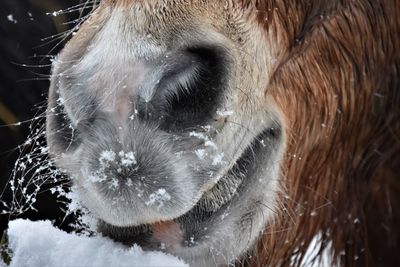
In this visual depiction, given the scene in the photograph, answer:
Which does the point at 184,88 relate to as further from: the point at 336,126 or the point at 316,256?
the point at 316,256

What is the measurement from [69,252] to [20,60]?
1315mm

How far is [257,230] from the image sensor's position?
4.89 feet

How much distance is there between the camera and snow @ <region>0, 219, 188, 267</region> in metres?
1.26

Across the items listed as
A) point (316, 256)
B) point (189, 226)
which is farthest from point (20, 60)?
point (189, 226)

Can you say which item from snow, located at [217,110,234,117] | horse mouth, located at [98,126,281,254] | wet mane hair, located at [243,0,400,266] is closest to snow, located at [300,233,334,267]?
wet mane hair, located at [243,0,400,266]

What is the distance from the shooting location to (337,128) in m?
1.76

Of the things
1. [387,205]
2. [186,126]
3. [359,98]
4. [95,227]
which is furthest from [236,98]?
[387,205]

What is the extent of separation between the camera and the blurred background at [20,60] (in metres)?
2.41

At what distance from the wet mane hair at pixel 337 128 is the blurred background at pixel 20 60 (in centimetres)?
95

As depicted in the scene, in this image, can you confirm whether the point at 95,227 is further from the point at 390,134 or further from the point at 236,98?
the point at 390,134

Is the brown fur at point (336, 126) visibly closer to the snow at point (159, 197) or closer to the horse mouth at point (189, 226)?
the horse mouth at point (189, 226)

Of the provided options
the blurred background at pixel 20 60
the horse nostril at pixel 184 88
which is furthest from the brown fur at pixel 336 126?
the blurred background at pixel 20 60

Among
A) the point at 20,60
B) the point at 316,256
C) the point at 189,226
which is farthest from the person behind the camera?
the point at 20,60

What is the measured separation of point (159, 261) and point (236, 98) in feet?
0.99
